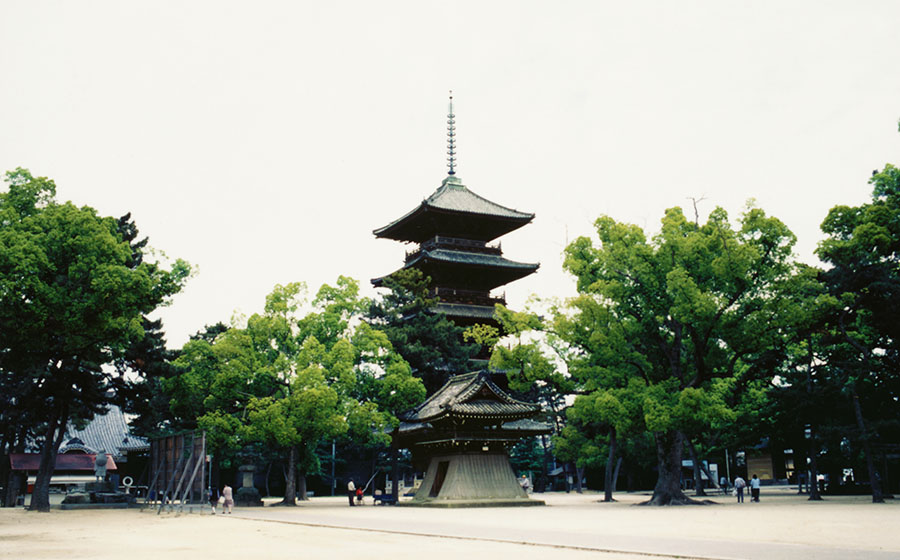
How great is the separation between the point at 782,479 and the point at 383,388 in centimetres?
4085

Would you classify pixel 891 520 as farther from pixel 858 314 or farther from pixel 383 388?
pixel 383 388

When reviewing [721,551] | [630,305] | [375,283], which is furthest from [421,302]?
[721,551]

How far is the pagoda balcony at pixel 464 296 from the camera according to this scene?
46.4 meters

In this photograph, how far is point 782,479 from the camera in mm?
60156

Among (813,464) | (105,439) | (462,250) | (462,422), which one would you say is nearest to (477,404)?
(462,422)

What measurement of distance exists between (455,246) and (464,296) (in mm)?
3068

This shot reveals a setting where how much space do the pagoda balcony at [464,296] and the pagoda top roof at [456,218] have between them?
3433 millimetres

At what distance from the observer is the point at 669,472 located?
29.6 metres

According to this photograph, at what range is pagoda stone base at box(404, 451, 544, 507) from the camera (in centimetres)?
2780

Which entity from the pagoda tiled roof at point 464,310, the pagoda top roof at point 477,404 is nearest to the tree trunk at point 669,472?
the pagoda top roof at point 477,404

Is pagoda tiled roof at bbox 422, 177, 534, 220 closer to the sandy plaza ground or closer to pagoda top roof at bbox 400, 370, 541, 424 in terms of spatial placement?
pagoda top roof at bbox 400, 370, 541, 424

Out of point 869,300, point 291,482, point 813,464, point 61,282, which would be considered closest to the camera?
point 61,282

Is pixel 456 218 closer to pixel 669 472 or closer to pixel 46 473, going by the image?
pixel 669 472

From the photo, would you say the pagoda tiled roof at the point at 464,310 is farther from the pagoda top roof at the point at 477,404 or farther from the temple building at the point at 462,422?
the pagoda top roof at the point at 477,404
